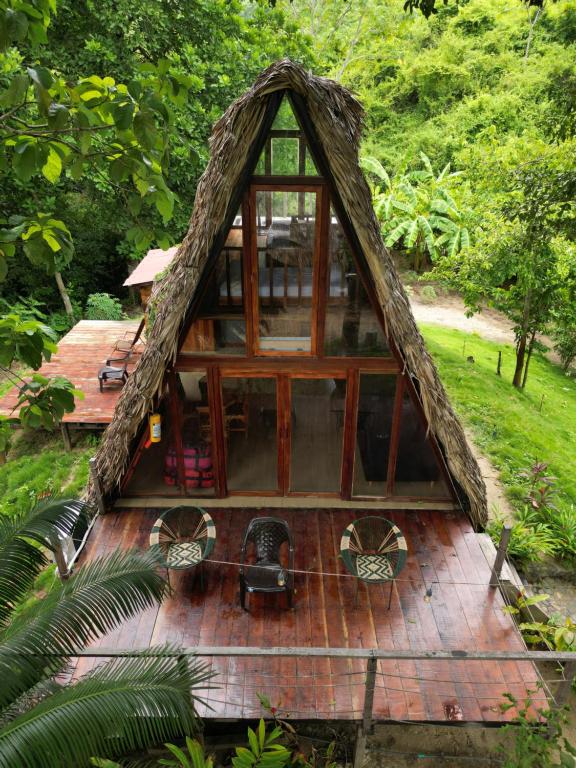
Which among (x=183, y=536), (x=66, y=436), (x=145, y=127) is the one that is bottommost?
(x=66, y=436)

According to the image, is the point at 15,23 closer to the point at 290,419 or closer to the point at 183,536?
the point at 290,419

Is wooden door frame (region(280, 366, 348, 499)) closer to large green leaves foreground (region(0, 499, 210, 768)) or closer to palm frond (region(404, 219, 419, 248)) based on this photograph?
large green leaves foreground (region(0, 499, 210, 768))

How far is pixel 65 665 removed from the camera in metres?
3.54

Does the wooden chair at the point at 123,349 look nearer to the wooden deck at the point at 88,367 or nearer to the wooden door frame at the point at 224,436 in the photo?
the wooden deck at the point at 88,367

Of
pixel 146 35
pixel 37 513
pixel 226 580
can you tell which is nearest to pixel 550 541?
pixel 226 580

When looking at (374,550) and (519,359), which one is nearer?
(374,550)

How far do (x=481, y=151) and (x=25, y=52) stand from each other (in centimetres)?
1035

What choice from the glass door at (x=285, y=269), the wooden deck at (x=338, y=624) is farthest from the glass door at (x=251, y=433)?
the glass door at (x=285, y=269)

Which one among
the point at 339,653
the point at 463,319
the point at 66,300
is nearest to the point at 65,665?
the point at 339,653

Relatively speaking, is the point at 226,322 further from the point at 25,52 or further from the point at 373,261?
the point at 25,52

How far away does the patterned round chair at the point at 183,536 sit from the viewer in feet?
17.7

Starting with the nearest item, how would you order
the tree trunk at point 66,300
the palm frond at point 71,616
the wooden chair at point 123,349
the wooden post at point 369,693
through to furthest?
1. the palm frond at point 71,616
2. the wooden post at point 369,693
3. the wooden chair at point 123,349
4. the tree trunk at point 66,300

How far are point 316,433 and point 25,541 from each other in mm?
3606

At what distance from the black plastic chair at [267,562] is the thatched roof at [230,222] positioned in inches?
75.2
